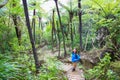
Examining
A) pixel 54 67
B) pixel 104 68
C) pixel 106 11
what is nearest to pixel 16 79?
pixel 54 67

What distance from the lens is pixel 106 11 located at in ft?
47.3

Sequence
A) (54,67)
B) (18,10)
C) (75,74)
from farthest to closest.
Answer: (18,10) < (75,74) < (54,67)

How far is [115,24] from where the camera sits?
30.3 ft

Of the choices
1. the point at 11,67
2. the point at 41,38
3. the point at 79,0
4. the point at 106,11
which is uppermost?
the point at 79,0

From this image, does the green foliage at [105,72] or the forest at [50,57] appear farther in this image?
the green foliage at [105,72]

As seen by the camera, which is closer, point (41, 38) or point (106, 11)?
point (106, 11)

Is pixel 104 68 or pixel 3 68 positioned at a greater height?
pixel 3 68

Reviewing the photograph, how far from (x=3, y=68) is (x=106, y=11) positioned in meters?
11.6

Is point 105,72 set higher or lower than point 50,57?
higher

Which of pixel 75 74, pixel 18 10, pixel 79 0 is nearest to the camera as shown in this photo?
pixel 75 74

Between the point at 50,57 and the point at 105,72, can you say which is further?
the point at 50,57

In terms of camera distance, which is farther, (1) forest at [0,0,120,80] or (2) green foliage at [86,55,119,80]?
(2) green foliage at [86,55,119,80]

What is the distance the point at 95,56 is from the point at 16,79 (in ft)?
29.1

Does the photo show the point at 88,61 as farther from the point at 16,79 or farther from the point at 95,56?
the point at 16,79
